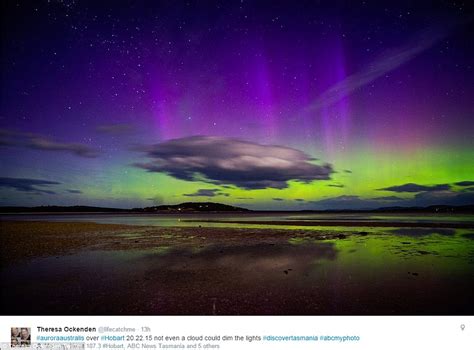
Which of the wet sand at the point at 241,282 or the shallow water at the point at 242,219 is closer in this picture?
the wet sand at the point at 241,282

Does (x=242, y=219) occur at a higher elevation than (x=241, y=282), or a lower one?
lower

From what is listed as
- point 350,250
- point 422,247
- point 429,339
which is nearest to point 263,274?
point 429,339

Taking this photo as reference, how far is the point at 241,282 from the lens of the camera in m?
Result: 6.20

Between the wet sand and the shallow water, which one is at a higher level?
the wet sand

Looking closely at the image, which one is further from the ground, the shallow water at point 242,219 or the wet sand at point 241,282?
the wet sand at point 241,282

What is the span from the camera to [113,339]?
4.19 metres

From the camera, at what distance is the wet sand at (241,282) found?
4820 mm

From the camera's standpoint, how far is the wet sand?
4.82 metres

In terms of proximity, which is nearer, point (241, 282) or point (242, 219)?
point (241, 282)

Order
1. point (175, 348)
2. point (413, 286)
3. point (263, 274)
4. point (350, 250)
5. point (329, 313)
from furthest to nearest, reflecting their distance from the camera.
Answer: point (350, 250) < point (263, 274) < point (413, 286) < point (329, 313) < point (175, 348)

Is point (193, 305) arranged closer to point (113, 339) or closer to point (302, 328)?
point (113, 339)

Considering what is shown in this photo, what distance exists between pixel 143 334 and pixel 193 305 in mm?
930

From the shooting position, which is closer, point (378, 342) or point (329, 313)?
point (378, 342)

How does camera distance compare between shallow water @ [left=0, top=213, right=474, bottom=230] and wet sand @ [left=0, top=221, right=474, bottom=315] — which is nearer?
wet sand @ [left=0, top=221, right=474, bottom=315]
